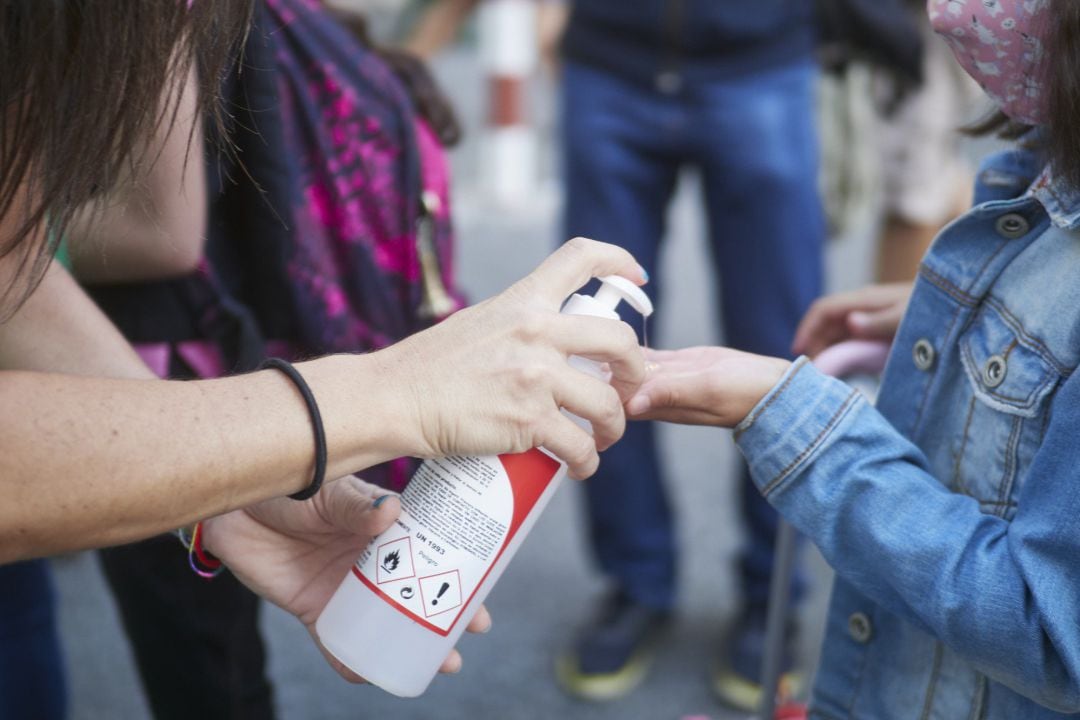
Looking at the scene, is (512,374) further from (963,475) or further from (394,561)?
(963,475)

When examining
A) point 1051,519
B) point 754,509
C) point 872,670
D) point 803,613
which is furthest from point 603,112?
point 1051,519

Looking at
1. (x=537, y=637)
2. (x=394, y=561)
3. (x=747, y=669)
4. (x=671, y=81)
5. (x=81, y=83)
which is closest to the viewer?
(x=81, y=83)

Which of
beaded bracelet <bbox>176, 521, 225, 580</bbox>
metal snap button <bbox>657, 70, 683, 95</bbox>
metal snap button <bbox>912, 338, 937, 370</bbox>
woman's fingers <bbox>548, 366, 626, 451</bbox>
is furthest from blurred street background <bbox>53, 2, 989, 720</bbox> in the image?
woman's fingers <bbox>548, 366, 626, 451</bbox>

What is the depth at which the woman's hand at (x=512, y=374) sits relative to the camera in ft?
2.96

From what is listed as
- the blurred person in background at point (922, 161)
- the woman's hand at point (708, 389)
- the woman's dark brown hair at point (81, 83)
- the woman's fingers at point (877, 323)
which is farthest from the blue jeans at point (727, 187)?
the woman's dark brown hair at point (81, 83)

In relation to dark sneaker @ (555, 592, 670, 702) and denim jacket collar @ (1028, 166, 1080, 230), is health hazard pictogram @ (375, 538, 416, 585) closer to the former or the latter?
denim jacket collar @ (1028, 166, 1080, 230)

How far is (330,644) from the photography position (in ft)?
3.21

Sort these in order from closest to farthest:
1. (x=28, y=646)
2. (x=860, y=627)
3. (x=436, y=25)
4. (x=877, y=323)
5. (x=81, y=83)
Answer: (x=81, y=83), (x=860, y=627), (x=877, y=323), (x=28, y=646), (x=436, y=25)

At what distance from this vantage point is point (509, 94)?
15.8 feet

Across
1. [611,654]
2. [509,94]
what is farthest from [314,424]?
[509,94]

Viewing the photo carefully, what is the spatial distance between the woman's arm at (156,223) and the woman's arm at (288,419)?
1.02 ft

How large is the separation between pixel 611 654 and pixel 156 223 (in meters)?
1.43

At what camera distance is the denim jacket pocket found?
3.15 ft

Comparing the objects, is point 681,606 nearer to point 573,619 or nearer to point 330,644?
point 573,619
